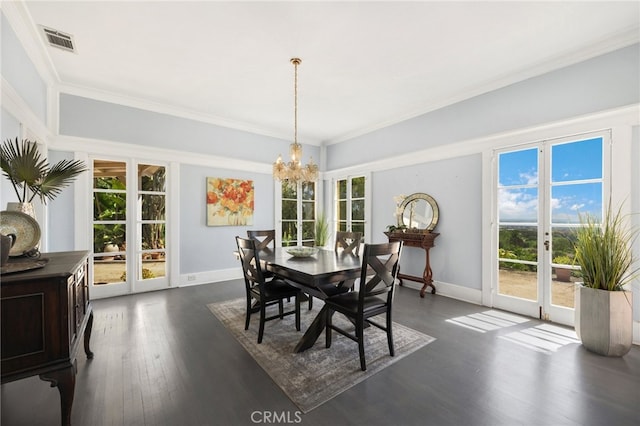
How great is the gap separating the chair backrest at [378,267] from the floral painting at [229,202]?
137 inches

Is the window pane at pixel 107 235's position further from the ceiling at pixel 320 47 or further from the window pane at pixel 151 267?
the ceiling at pixel 320 47

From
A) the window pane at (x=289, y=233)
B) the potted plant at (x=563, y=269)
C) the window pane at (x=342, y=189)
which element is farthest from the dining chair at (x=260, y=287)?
the window pane at (x=342, y=189)

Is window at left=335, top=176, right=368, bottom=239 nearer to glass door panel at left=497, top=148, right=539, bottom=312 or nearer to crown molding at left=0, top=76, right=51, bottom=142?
glass door panel at left=497, top=148, right=539, bottom=312

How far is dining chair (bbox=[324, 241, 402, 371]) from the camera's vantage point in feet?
7.42

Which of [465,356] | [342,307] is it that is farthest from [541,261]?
[342,307]

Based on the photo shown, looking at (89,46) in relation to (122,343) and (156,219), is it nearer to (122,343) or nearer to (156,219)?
(156,219)

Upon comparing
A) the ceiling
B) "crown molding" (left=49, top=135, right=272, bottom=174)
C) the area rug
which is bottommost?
the area rug

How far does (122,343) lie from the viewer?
8.87 ft

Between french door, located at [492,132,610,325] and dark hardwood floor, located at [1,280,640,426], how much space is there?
0.78 m

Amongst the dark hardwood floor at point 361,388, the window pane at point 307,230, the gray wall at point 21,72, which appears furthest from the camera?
the window pane at point 307,230

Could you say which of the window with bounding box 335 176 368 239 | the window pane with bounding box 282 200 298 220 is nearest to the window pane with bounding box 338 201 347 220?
the window with bounding box 335 176 368 239

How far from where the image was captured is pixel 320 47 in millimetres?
2898

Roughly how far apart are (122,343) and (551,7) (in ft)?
16.2

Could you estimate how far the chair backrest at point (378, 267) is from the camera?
7.43 ft
